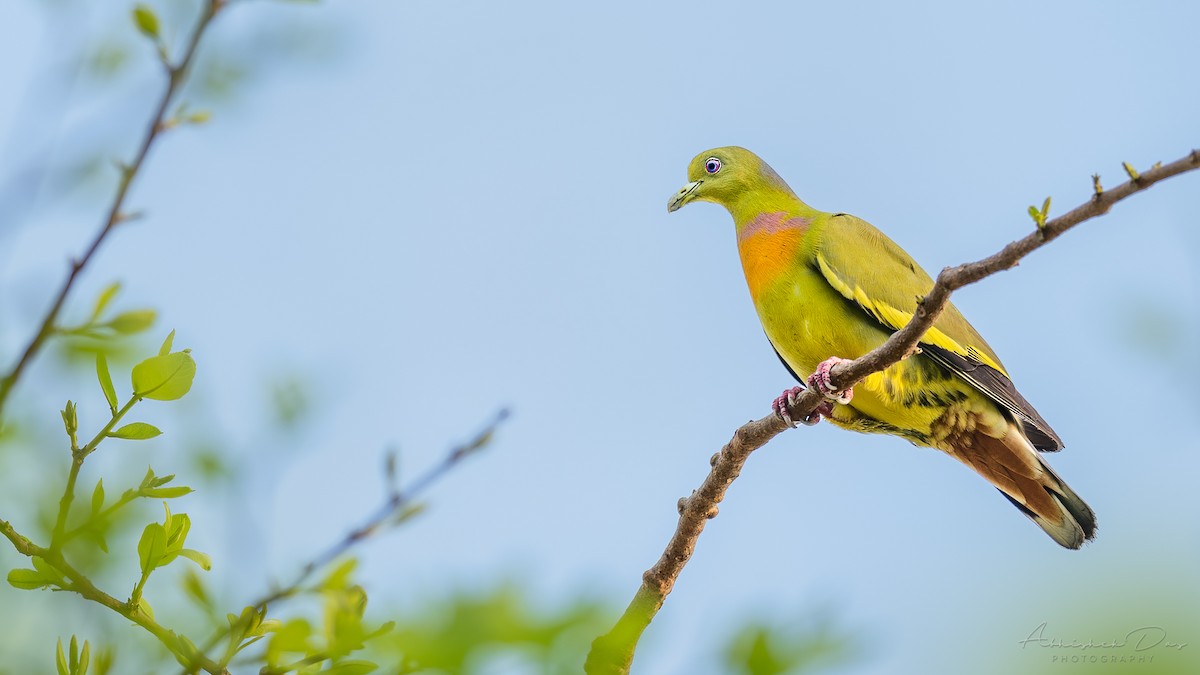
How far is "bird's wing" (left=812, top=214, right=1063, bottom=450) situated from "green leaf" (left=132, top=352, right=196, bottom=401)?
14.5 feet

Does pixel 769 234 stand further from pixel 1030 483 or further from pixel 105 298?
pixel 105 298

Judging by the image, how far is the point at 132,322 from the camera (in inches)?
61.3

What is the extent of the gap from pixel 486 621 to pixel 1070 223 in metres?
2.50

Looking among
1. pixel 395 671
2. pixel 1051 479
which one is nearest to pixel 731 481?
pixel 1051 479

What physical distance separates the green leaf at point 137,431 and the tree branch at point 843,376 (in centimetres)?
148

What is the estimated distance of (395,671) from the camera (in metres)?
1.27

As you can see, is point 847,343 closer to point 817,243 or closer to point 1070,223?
point 817,243

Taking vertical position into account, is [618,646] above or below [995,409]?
below

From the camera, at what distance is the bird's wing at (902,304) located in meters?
5.68

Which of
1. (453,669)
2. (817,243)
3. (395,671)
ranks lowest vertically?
(453,669)

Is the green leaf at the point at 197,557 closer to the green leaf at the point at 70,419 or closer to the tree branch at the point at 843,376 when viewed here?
the green leaf at the point at 70,419

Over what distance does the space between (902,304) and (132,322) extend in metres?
4.96

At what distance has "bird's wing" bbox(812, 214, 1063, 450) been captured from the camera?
5676 millimetres

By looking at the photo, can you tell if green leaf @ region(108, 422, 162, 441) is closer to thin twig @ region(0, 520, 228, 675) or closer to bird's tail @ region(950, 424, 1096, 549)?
thin twig @ region(0, 520, 228, 675)
